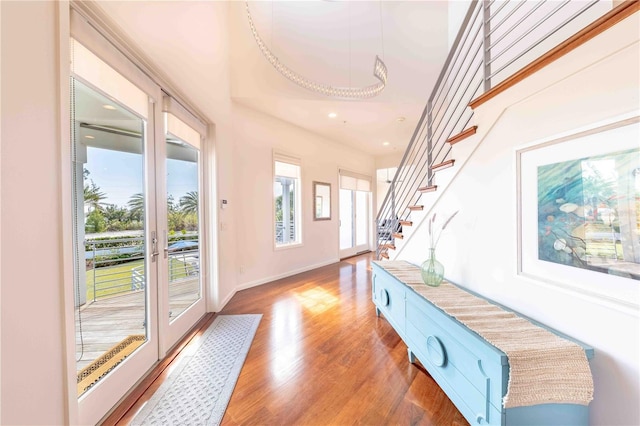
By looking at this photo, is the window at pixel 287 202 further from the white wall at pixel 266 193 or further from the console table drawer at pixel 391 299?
the console table drawer at pixel 391 299

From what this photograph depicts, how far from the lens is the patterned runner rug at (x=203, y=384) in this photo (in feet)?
4.81

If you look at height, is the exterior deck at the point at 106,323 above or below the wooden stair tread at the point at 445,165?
below

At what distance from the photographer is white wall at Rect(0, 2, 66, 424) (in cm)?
84

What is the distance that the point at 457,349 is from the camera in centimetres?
131

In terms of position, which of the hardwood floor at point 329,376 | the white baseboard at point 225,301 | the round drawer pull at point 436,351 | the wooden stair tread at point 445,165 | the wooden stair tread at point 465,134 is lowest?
the hardwood floor at point 329,376

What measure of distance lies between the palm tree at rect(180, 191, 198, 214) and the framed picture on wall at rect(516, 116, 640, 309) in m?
2.79

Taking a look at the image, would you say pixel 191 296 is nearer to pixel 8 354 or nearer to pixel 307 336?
pixel 307 336

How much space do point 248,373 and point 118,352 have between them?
910mm

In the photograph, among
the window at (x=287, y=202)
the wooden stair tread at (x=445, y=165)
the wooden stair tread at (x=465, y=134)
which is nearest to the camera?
the wooden stair tread at (x=465, y=134)

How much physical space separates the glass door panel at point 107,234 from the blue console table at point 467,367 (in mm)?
2044

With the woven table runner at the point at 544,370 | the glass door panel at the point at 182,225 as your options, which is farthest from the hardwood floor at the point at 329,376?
the woven table runner at the point at 544,370

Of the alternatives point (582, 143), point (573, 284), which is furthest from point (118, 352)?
point (582, 143)

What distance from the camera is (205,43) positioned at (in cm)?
266

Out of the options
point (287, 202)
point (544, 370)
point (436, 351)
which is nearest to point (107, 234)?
point (436, 351)
